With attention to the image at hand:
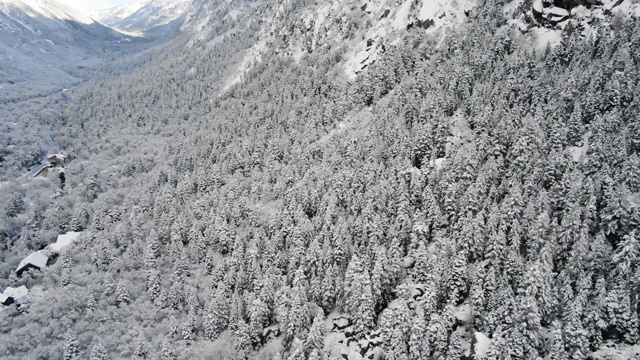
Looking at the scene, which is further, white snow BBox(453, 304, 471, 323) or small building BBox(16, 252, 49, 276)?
small building BBox(16, 252, 49, 276)

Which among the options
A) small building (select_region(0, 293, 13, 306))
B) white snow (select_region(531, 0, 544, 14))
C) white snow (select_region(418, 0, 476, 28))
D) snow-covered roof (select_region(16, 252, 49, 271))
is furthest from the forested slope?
Result: white snow (select_region(531, 0, 544, 14))

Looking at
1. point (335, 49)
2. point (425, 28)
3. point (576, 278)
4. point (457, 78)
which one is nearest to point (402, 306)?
point (576, 278)

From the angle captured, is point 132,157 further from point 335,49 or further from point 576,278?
point 576,278

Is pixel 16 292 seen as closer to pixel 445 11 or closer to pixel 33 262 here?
pixel 33 262

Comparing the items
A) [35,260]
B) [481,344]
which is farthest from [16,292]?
[481,344]

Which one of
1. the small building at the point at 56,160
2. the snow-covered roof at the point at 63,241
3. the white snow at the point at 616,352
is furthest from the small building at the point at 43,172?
the white snow at the point at 616,352

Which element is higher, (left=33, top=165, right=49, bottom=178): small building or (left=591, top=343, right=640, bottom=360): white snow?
(left=33, top=165, right=49, bottom=178): small building

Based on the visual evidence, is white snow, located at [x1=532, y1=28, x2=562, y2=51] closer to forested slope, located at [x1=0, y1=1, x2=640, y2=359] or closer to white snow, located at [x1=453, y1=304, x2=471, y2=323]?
forested slope, located at [x1=0, y1=1, x2=640, y2=359]

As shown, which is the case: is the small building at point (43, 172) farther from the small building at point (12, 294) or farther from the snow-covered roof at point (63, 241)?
the small building at point (12, 294)
